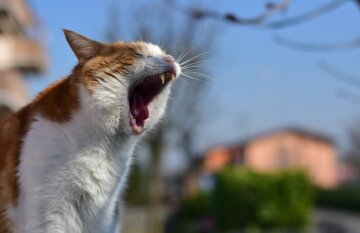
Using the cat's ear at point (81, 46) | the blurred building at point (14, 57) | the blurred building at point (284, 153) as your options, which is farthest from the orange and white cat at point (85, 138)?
the blurred building at point (284, 153)

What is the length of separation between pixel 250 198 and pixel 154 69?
1363 cm

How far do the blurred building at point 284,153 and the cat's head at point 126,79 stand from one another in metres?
38.1

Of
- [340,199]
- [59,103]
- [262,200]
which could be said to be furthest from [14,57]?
[59,103]

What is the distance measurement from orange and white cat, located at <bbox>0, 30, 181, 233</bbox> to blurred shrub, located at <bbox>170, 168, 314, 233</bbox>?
13301 millimetres

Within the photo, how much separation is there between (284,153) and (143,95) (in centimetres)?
4072

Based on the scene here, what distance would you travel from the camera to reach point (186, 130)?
71.8 feet

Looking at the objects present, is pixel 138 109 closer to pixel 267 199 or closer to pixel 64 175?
pixel 64 175

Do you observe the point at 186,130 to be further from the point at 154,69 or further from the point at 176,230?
the point at 154,69

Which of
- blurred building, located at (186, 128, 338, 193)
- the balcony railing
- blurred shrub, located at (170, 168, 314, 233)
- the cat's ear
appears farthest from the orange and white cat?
blurred building, located at (186, 128, 338, 193)

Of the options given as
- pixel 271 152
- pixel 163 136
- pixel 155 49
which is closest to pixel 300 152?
pixel 271 152

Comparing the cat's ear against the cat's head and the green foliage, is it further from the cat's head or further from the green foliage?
the green foliage

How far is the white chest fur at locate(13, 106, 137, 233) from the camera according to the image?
213 cm

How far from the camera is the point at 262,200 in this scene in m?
15.4

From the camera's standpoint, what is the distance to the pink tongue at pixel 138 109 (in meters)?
2.16
